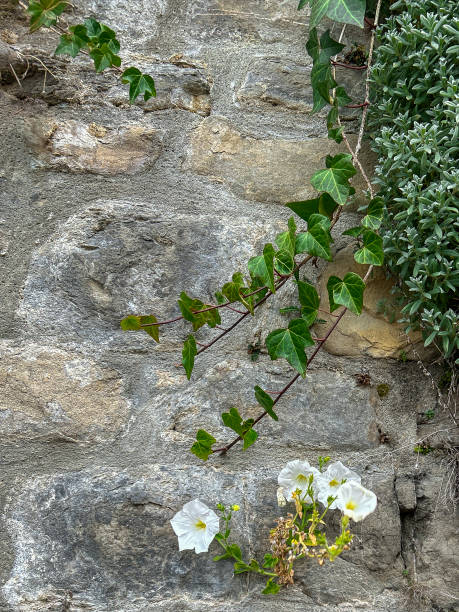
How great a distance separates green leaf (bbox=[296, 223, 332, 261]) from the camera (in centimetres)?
104

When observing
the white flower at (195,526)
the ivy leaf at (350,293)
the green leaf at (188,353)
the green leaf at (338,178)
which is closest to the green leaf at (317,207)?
the green leaf at (338,178)

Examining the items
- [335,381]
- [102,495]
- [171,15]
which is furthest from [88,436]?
[171,15]

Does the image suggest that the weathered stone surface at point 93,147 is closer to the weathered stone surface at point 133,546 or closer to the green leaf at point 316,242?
the green leaf at point 316,242

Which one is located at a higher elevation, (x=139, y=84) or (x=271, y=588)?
(x=139, y=84)

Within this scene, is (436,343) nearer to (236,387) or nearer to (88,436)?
(236,387)

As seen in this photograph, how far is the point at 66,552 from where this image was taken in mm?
1062

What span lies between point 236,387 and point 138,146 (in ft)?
1.70

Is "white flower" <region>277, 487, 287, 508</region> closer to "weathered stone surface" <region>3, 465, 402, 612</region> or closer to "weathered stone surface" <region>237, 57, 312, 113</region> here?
"weathered stone surface" <region>3, 465, 402, 612</region>

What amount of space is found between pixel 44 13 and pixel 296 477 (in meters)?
0.96

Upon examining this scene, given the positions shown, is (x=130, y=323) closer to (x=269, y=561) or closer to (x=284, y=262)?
(x=284, y=262)

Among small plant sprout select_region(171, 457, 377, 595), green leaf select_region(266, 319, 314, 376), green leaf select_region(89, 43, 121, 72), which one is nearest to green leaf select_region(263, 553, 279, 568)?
small plant sprout select_region(171, 457, 377, 595)

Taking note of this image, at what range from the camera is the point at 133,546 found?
1.07 meters

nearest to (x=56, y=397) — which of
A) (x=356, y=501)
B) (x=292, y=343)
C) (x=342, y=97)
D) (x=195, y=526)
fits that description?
(x=195, y=526)

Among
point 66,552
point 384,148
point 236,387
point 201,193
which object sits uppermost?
point 384,148
